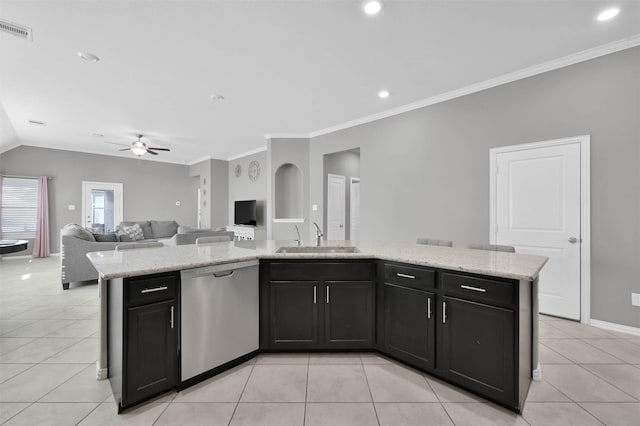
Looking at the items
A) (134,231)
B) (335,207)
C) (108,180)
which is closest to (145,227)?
(134,231)

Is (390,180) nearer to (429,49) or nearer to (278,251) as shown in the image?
(429,49)

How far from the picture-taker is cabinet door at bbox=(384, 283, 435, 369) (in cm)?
206

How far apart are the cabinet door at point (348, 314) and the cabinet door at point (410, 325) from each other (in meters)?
0.16

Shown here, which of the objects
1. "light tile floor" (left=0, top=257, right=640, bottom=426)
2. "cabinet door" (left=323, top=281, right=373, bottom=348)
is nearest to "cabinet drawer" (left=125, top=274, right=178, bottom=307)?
"light tile floor" (left=0, top=257, right=640, bottom=426)

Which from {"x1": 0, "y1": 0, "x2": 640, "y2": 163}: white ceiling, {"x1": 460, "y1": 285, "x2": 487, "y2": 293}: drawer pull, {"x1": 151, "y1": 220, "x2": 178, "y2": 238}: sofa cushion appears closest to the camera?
{"x1": 460, "y1": 285, "x2": 487, "y2": 293}: drawer pull

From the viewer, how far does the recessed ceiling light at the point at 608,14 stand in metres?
2.41

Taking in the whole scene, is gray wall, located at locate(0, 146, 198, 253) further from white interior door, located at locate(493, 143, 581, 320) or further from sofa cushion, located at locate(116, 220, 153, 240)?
white interior door, located at locate(493, 143, 581, 320)

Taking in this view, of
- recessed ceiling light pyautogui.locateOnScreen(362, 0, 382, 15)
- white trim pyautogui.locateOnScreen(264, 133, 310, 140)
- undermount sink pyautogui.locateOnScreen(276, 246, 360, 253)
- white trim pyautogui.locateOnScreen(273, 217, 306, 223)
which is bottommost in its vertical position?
undermount sink pyautogui.locateOnScreen(276, 246, 360, 253)

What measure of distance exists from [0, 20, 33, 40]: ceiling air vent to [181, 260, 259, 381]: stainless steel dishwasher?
2791 mm

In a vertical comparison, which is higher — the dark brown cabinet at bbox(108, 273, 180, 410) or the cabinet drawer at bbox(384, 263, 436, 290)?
the cabinet drawer at bbox(384, 263, 436, 290)

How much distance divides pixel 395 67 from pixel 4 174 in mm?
9241

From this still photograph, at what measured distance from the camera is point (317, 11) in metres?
2.43

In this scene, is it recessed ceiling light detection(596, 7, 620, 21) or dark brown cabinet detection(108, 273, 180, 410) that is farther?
recessed ceiling light detection(596, 7, 620, 21)

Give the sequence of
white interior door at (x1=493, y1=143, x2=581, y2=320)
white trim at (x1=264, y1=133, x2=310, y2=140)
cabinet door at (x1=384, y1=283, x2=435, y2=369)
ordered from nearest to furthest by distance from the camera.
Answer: cabinet door at (x1=384, y1=283, x2=435, y2=369), white interior door at (x1=493, y1=143, x2=581, y2=320), white trim at (x1=264, y1=133, x2=310, y2=140)
